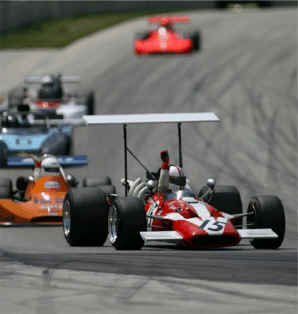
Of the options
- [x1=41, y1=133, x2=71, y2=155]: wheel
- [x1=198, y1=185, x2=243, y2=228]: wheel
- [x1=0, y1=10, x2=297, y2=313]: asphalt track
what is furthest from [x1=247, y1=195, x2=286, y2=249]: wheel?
[x1=41, y1=133, x2=71, y2=155]: wheel

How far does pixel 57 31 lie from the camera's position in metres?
46.8

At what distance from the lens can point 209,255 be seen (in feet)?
39.4

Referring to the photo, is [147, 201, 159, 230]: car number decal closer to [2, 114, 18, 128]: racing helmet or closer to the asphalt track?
the asphalt track

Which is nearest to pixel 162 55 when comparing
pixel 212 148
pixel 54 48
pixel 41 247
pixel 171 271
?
pixel 54 48

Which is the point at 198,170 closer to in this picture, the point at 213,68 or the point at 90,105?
the point at 90,105

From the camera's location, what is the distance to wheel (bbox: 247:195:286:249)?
512 inches

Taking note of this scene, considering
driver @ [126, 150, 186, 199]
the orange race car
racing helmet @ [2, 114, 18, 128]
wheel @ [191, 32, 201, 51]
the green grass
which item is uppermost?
the green grass

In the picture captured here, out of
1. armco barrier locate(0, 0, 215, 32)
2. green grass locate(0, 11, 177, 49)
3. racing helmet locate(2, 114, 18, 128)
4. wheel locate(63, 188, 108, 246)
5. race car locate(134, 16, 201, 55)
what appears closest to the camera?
wheel locate(63, 188, 108, 246)

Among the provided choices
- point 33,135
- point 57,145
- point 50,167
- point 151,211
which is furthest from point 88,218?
point 33,135

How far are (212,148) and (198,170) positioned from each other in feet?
7.54

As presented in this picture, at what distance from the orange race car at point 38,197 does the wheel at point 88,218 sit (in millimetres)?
3273

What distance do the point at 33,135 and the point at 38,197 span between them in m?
7.67

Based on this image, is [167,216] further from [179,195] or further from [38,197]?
[38,197]

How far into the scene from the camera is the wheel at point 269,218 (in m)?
13.0
